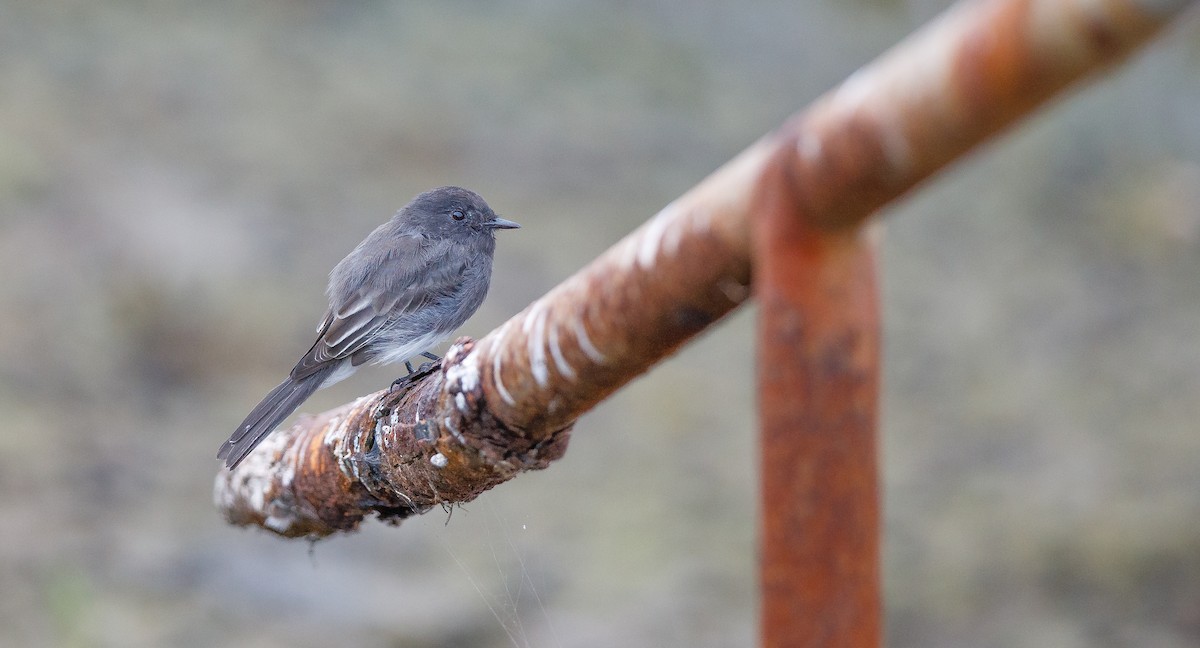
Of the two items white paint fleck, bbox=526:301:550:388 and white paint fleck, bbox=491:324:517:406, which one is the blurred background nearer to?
white paint fleck, bbox=491:324:517:406

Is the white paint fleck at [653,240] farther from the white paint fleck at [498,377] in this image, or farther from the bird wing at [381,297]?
the bird wing at [381,297]

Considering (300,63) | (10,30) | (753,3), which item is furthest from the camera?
(753,3)

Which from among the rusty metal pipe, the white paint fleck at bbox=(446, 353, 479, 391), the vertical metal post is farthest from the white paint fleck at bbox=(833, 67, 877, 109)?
the white paint fleck at bbox=(446, 353, 479, 391)

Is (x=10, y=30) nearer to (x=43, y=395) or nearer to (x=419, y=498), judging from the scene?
(x=43, y=395)

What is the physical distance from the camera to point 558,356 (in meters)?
1.85

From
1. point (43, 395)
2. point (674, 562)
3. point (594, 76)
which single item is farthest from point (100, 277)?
point (594, 76)

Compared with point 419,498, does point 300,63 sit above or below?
above

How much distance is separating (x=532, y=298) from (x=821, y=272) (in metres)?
7.44

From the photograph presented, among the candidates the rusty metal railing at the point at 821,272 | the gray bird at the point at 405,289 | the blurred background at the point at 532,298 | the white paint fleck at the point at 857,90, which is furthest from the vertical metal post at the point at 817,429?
the blurred background at the point at 532,298

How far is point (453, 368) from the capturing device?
7.79 feet

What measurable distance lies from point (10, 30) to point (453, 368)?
927 cm

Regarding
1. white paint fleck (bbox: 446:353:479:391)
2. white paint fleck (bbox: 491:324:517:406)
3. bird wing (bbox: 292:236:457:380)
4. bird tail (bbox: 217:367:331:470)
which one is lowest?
white paint fleck (bbox: 491:324:517:406)

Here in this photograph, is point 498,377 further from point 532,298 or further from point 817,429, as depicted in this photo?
point 532,298

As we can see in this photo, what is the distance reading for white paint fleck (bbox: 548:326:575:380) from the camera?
1.84m
